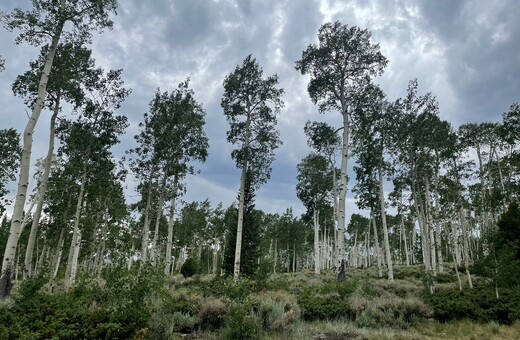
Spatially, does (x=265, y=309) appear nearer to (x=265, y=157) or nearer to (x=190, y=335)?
(x=190, y=335)

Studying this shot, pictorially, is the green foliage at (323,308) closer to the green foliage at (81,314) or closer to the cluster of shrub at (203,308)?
the cluster of shrub at (203,308)

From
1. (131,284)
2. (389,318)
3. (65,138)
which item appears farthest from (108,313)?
(65,138)

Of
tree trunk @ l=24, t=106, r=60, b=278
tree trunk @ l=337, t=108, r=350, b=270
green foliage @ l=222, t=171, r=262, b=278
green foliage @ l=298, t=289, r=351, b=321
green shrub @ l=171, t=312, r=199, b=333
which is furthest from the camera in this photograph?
green foliage @ l=222, t=171, r=262, b=278

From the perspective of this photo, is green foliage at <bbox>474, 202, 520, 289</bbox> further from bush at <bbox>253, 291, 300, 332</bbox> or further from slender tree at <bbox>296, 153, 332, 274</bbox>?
slender tree at <bbox>296, 153, 332, 274</bbox>

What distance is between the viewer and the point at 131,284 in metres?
7.21

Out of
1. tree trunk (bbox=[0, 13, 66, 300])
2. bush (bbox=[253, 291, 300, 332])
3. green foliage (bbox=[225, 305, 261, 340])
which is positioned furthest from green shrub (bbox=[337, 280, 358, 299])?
tree trunk (bbox=[0, 13, 66, 300])

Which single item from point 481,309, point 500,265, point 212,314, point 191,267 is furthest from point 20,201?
point 191,267

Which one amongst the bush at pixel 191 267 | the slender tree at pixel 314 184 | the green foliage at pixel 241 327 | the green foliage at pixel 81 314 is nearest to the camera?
the green foliage at pixel 81 314

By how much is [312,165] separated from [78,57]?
22.8 metres

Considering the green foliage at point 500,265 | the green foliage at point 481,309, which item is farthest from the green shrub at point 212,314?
the green foliage at point 500,265

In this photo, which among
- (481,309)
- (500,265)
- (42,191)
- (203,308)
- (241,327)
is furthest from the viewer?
(42,191)

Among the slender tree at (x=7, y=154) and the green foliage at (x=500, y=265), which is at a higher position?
the slender tree at (x=7, y=154)

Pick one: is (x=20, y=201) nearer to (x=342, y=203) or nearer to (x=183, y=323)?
(x=183, y=323)

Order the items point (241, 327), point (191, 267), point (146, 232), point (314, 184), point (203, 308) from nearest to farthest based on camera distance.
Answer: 1. point (241, 327)
2. point (203, 308)
3. point (146, 232)
4. point (191, 267)
5. point (314, 184)
